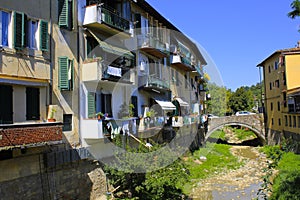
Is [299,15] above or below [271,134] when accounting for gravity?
above

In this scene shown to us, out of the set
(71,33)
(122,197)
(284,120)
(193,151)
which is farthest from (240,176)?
(71,33)

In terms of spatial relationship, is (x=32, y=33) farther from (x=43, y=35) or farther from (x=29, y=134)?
(x=29, y=134)

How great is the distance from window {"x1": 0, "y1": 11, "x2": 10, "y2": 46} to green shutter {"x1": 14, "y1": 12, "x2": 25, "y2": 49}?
33 centimetres

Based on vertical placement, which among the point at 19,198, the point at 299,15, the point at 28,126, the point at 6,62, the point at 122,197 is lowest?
the point at 122,197

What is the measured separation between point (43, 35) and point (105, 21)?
4.26m

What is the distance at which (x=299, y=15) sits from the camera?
11430 millimetres

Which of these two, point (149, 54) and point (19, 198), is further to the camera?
point (149, 54)

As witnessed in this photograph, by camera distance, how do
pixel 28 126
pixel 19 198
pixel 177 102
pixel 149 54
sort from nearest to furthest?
1. pixel 28 126
2. pixel 19 198
3. pixel 149 54
4. pixel 177 102

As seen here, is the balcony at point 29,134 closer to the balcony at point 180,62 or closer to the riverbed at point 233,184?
the riverbed at point 233,184

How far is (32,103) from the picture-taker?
12141 millimetres

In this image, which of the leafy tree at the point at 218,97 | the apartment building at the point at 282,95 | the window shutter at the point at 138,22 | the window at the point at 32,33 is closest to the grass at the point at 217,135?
the leafy tree at the point at 218,97

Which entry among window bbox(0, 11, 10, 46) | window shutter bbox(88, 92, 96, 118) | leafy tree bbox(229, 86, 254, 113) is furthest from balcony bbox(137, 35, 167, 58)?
leafy tree bbox(229, 86, 254, 113)

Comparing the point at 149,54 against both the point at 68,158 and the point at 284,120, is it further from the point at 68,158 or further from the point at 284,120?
the point at 284,120

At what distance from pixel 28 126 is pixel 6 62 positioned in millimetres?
2790
